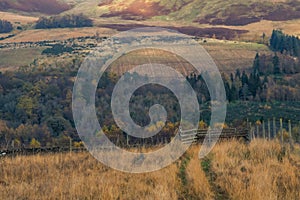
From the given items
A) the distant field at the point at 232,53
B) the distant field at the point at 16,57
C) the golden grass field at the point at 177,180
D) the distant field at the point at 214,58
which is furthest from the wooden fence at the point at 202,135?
the distant field at the point at 16,57

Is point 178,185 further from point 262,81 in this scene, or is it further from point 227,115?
point 262,81

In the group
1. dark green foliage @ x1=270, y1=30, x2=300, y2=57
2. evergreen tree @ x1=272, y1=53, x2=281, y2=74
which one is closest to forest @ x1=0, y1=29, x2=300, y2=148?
evergreen tree @ x1=272, y1=53, x2=281, y2=74

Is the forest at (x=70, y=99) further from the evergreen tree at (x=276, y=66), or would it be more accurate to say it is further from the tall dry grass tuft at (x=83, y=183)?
the tall dry grass tuft at (x=83, y=183)

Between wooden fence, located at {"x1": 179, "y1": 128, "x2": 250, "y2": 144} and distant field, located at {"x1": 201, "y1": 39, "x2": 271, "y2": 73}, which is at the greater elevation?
wooden fence, located at {"x1": 179, "y1": 128, "x2": 250, "y2": 144}

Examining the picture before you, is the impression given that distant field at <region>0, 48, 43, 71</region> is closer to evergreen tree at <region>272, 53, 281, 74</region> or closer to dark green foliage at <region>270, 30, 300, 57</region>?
evergreen tree at <region>272, 53, 281, 74</region>

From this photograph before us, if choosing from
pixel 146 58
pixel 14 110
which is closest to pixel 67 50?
pixel 146 58

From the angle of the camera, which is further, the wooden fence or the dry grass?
the wooden fence
